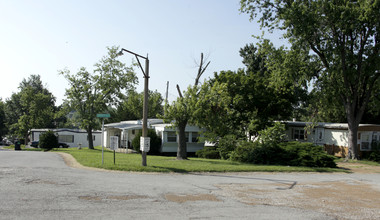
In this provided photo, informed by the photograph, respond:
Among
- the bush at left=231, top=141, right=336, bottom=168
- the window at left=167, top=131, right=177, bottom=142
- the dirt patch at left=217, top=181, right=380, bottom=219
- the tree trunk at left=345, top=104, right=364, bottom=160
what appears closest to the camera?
the dirt patch at left=217, top=181, right=380, bottom=219

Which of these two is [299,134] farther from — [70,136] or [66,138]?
[66,138]

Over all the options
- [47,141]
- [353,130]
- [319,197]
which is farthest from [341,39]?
[47,141]

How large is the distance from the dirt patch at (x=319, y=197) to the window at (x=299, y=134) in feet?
63.8

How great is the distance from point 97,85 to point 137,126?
8.51m

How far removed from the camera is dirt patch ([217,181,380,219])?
8.99m

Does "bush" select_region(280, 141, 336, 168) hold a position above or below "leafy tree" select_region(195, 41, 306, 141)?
below

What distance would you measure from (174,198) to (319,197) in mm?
4533

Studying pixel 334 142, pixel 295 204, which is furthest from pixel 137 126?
pixel 295 204

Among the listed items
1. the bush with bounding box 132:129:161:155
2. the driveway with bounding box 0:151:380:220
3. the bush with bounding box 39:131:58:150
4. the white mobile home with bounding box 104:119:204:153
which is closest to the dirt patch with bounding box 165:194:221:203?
the driveway with bounding box 0:151:380:220

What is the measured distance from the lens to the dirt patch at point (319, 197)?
8.99 meters

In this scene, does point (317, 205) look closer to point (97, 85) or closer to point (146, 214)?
point (146, 214)

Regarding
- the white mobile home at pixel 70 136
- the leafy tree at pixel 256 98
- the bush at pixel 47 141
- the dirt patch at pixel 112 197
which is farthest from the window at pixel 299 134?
the white mobile home at pixel 70 136

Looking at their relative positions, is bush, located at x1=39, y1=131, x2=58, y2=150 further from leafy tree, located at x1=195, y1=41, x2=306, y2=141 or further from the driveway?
the driveway

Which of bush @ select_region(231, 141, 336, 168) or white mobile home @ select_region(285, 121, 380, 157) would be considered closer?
bush @ select_region(231, 141, 336, 168)
